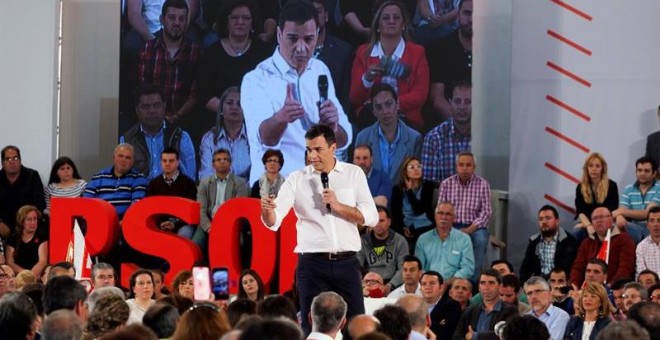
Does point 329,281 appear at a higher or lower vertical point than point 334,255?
lower

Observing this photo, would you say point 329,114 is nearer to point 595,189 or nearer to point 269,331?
point 595,189

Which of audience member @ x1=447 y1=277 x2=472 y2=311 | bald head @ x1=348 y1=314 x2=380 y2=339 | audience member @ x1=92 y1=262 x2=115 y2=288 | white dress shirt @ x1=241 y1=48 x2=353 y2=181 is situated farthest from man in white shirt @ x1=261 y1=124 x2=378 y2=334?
white dress shirt @ x1=241 y1=48 x2=353 y2=181

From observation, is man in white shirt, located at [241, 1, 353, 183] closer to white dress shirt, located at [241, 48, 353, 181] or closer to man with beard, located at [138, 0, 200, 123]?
white dress shirt, located at [241, 48, 353, 181]

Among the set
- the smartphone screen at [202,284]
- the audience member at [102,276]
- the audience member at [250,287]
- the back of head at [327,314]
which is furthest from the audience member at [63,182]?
the smartphone screen at [202,284]

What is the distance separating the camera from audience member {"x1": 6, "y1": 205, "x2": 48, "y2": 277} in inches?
524

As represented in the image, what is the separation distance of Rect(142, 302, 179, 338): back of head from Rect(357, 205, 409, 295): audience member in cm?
595

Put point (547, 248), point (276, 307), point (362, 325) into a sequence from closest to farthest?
point (362, 325) < point (276, 307) < point (547, 248)

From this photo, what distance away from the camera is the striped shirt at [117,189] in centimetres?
1370

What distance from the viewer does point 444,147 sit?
13.9 m

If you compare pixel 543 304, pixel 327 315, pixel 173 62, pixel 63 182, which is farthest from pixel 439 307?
pixel 327 315

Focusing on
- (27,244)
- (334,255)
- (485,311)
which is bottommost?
(485,311)

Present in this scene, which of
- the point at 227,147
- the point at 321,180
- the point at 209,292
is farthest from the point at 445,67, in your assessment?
the point at 209,292

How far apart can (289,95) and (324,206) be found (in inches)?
220

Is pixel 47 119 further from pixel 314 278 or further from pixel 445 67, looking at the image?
pixel 314 278
